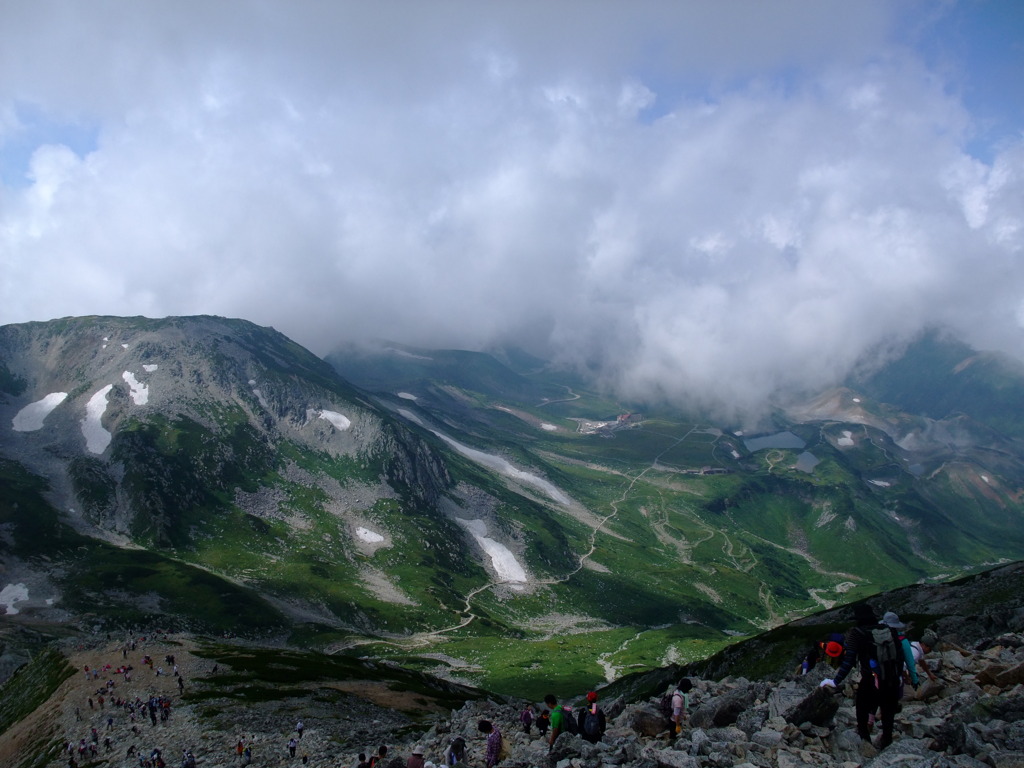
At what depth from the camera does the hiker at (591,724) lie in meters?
29.2

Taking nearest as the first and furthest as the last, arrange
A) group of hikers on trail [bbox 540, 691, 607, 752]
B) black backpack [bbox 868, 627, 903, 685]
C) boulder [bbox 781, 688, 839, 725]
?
1. black backpack [bbox 868, 627, 903, 685]
2. boulder [bbox 781, 688, 839, 725]
3. group of hikers on trail [bbox 540, 691, 607, 752]

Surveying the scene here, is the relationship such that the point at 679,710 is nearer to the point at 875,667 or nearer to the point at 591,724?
the point at 591,724

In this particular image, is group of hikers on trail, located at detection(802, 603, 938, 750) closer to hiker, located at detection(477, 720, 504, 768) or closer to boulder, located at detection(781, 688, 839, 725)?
boulder, located at detection(781, 688, 839, 725)

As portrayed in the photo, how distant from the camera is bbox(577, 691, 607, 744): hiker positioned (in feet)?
95.7

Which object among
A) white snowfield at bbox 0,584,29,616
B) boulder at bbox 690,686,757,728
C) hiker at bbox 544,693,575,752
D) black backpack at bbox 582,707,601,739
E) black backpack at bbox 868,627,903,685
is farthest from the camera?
white snowfield at bbox 0,584,29,616

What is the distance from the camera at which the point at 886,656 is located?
65.2 feet

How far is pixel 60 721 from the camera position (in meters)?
68.8

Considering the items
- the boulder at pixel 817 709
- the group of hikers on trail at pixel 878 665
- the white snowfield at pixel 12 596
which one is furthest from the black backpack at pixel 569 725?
the white snowfield at pixel 12 596

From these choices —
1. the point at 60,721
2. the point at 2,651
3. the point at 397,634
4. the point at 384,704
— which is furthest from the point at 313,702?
the point at 397,634

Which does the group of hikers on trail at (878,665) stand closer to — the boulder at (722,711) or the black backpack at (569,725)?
the boulder at (722,711)

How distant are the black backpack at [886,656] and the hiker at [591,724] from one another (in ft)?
44.4

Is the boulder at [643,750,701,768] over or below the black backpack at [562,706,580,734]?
over

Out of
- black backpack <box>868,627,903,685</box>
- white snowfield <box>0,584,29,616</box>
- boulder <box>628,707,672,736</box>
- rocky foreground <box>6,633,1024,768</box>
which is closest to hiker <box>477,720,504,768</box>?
rocky foreground <box>6,633,1024,768</box>

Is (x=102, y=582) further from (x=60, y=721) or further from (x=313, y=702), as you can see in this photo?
(x=313, y=702)
